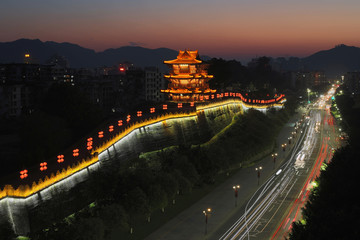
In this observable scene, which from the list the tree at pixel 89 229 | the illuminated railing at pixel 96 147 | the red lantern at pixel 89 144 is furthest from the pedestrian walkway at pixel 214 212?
the red lantern at pixel 89 144

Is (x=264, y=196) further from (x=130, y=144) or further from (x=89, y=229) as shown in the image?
(x=89, y=229)

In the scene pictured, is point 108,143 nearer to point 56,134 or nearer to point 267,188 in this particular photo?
point 56,134

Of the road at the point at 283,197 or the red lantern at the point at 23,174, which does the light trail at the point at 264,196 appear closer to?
the road at the point at 283,197

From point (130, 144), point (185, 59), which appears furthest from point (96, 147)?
point (185, 59)

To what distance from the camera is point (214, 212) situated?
107 ft

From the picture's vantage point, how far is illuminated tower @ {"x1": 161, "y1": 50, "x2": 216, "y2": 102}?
6094cm

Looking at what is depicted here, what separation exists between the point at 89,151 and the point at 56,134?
781cm

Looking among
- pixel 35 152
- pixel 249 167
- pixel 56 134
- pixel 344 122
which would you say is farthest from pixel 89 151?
pixel 344 122

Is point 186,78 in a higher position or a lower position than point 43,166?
higher

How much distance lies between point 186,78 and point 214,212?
31.7 metres

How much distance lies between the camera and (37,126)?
36969 mm

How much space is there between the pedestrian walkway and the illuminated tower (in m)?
19.2

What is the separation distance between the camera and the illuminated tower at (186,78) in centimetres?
6094

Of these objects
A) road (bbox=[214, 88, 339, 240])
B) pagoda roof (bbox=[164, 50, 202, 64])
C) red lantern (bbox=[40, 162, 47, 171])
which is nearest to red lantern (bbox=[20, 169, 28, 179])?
red lantern (bbox=[40, 162, 47, 171])
